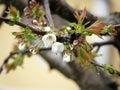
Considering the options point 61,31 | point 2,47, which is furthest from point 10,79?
point 61,31

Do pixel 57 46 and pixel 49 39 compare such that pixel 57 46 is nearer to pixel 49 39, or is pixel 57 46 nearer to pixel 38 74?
pixel 49 39

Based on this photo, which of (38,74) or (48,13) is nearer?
(48,13)

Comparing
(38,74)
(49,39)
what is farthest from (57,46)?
(38,74)

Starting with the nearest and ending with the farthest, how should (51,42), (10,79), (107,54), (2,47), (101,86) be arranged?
(51,42) → (101,86) → (2,47) → (10,79) → (107,54)

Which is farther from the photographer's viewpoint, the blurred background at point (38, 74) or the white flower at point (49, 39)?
the blurred background at point (38, 74)

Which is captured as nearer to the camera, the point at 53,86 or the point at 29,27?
the point at 29,27

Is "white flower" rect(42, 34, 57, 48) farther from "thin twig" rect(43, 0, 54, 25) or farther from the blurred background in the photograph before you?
the blurred background

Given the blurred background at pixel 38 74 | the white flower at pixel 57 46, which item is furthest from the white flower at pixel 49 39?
the blurred background at pixel 38 74

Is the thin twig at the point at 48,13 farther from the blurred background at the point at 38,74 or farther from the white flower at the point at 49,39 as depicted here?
the blurred background at the point at 38,74

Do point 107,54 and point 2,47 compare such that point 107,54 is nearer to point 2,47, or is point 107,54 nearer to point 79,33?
point 2,47

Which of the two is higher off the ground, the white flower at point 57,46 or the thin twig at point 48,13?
the thin twig at point 48,13

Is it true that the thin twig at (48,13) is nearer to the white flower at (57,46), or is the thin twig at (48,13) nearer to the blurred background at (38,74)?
the white flower at (57,46)
